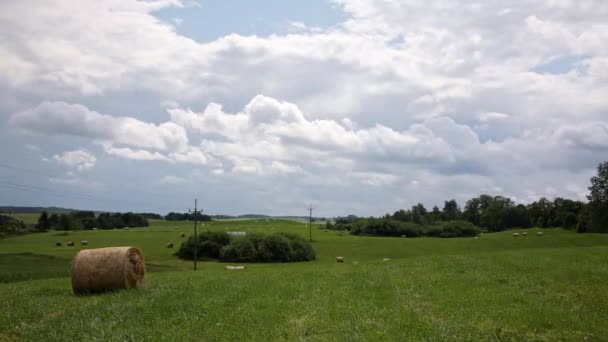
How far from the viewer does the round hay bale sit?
64.6 feet

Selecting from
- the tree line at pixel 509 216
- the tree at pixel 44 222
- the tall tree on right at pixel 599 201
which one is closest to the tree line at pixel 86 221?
the tree at pixel 44 222

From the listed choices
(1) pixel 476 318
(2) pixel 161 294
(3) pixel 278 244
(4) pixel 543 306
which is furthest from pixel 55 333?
(3) pixel 278 244

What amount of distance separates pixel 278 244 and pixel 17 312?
68.5 meters

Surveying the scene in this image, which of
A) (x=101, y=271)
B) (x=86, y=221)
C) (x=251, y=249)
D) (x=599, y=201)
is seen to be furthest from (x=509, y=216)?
(x=101, y=271)

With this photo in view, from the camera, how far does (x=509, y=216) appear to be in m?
160

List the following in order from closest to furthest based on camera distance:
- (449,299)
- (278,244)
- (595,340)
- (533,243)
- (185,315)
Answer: (595,340) < (185,315) < (449,299) < (533,243) < (278,244)

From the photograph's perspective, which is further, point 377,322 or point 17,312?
point 17,312

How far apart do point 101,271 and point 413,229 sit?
123297 mm

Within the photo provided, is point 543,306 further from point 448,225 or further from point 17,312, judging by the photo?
point 448,225

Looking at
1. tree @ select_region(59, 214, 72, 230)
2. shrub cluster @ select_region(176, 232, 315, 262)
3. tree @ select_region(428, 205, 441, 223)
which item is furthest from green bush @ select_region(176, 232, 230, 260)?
tree @ select_region(428, 205, 441, 223)

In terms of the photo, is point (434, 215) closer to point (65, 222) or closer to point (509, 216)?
point (509, 216)

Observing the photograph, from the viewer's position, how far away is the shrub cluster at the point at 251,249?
81.6 metres

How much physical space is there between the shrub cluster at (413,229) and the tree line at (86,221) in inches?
2888

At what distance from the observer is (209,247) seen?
282ft
